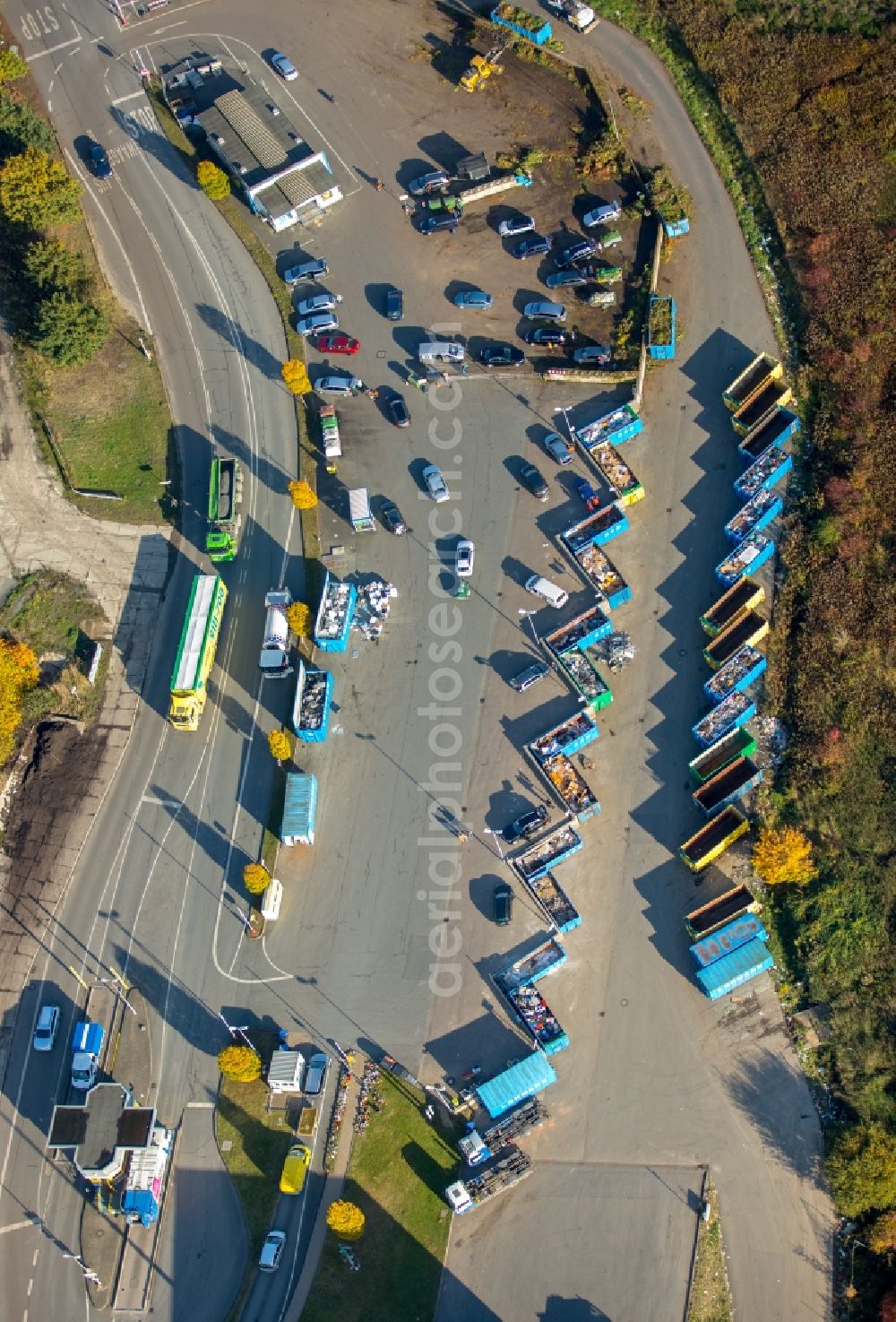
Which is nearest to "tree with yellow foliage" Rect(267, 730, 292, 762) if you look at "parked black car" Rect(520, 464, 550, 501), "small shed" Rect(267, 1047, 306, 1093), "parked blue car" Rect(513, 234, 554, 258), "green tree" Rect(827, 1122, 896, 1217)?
"small shed" Rect(267, 1047, 306, 1093)

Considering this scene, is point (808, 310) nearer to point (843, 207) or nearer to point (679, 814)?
point (843, 207)

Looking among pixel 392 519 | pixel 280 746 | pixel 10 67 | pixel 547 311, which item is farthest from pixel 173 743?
pixel 10 67

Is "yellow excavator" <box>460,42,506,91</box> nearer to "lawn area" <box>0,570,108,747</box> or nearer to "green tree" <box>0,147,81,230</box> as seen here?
"green tree" <box>0,147,81,230</box>

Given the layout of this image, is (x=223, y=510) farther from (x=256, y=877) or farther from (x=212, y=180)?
(x=212, y=180)

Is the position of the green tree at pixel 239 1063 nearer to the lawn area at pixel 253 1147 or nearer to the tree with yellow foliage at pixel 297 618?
the lawn area at pixel 253 1147

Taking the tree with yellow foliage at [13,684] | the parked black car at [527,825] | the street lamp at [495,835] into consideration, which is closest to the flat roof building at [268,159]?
the tree with yellow foliage at [13,684]

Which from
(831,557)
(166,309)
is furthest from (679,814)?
(166,309)
